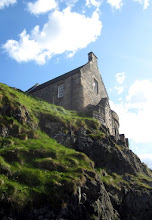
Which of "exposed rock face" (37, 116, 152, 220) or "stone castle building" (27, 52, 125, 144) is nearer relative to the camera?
"exposed rock face" (37, 116, 152, 220)

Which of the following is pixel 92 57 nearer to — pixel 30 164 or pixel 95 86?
pixel 95 86

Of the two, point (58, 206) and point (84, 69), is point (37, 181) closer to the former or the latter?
point (58, 206)

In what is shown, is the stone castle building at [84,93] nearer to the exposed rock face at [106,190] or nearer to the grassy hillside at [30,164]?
the exposed rock face at [106,190]

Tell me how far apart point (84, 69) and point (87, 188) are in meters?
20.3

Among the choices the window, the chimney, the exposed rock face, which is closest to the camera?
the exposed rock face

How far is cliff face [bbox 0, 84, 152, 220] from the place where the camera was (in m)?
9.83

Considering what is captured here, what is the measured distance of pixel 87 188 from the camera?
1188 cm

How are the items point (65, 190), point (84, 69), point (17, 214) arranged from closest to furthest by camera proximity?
point (17, 214) < point (65, 190) < point (84, 69)

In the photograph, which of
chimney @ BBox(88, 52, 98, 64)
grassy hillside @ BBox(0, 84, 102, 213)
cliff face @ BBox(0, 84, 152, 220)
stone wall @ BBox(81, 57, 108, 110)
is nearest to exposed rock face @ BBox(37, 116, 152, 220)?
cliff face @ BBox(0, 84, 152, 220)

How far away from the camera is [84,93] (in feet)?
90.9

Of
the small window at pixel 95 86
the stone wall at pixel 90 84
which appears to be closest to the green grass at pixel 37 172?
the stone wall at pixel 90 84

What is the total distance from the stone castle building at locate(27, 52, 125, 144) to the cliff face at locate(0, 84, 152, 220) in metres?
4.51

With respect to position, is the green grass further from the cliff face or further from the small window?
the small window

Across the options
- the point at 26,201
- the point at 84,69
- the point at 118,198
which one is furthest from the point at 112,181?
the point at 84,69
